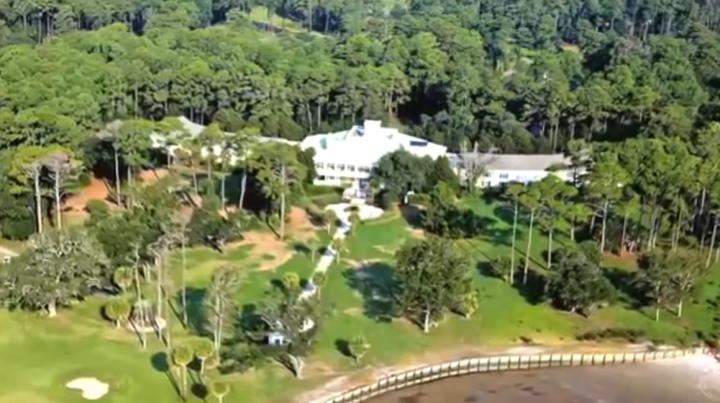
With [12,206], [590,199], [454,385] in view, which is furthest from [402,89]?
[454,385]

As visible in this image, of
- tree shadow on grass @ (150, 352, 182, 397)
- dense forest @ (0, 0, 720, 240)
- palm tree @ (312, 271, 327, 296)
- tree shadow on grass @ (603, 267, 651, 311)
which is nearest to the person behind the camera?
tree shadow on grass @ (150, 352, 182, 397)

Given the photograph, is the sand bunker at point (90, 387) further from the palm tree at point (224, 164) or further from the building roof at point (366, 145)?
the building roof at point (366, 145)

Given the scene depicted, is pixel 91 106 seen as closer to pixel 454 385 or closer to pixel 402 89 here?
pixel 402 89

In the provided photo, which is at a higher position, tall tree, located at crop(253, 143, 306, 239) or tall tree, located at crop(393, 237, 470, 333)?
tall tree, located at crop(253, 143, 306, 239)

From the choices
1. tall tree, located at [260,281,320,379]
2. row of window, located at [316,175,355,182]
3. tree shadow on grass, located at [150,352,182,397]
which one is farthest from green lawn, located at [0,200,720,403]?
row of window, located at [316,175,355,182]

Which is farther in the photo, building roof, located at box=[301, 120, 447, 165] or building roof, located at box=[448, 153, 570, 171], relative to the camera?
building roof, located at box=[448, 153, 570, 171]

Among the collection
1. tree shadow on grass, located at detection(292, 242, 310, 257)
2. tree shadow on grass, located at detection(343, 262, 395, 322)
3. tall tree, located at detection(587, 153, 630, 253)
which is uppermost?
tall tree, located at detection(587, 153, 630, 253)

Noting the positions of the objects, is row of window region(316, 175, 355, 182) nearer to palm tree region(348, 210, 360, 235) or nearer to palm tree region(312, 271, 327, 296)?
palm tree region(348, 210, 360, 235)
